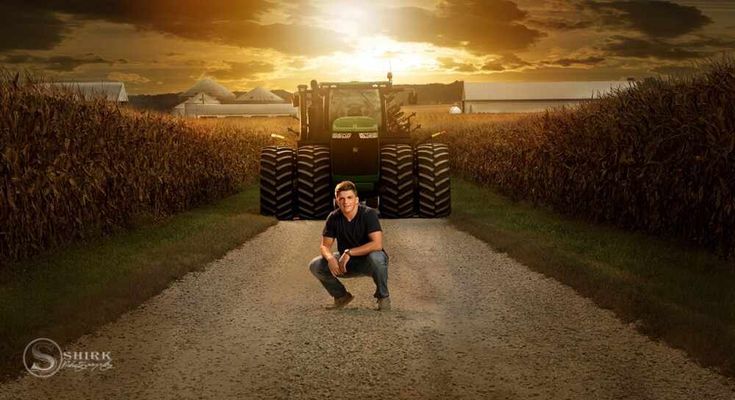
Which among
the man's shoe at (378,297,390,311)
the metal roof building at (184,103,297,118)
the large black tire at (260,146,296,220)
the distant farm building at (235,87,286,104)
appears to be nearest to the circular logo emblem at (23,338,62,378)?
the man's shoe at (378,297,390,311)

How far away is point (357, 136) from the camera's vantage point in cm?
1747

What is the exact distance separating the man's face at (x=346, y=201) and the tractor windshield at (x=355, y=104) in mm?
10923

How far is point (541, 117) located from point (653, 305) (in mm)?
13922

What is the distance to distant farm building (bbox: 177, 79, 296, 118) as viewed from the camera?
109250 millimetres

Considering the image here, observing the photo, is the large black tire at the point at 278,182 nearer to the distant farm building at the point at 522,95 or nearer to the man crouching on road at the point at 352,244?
the man crouching on road at the point at 352,244

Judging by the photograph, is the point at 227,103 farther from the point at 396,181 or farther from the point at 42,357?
the point at 42,357

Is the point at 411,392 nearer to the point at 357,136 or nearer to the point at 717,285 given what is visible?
the point at 717,285

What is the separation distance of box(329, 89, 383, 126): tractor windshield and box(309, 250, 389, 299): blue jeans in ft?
34.7

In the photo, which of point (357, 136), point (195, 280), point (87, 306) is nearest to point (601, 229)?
point (357, 136)

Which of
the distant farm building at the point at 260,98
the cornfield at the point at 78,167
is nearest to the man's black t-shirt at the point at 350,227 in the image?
the cornfield at the point at 78,167

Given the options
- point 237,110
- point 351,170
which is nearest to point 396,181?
point 351,170

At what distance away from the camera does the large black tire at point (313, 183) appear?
17.8m

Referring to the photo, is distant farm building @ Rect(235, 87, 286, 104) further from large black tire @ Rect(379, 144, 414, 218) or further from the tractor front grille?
the tractor front grille

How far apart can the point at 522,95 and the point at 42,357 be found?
4304 inches
